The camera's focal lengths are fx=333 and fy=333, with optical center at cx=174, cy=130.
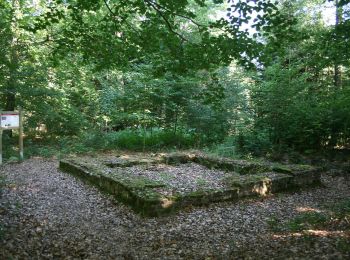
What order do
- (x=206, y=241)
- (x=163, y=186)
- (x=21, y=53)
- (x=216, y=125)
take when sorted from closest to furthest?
(x=206, y=241)
(x=163, y=186)
(x=21, y=53)
(x=216, y=125)

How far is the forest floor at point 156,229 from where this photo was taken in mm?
4352

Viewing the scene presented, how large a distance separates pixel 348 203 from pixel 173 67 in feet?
14.1

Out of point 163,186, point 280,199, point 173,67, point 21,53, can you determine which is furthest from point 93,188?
point 21,53

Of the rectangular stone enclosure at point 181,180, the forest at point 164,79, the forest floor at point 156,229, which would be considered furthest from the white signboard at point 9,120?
the forest floor at point 156,229

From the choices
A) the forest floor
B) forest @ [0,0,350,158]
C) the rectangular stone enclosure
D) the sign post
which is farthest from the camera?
the sign post

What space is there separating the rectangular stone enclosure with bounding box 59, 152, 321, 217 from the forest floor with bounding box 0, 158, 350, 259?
21 centimetres

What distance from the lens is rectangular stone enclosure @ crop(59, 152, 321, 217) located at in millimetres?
6336

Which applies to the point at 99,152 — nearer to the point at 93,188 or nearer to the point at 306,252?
the point at 93,188

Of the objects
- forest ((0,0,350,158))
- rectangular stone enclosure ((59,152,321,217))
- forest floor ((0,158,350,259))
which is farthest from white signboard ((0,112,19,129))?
forest floor ((0,158,350,259))

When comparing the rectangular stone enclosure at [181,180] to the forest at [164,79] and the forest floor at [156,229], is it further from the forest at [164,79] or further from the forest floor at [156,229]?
the forest at [164,79]

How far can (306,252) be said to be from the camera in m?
4.03

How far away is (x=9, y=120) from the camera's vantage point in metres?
10.6

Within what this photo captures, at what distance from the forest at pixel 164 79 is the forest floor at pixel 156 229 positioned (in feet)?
6.85

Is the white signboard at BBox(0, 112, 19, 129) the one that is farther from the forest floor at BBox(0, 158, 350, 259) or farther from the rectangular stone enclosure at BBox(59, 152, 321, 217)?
the forest floor at BBox(0, 158, 350, 259)
